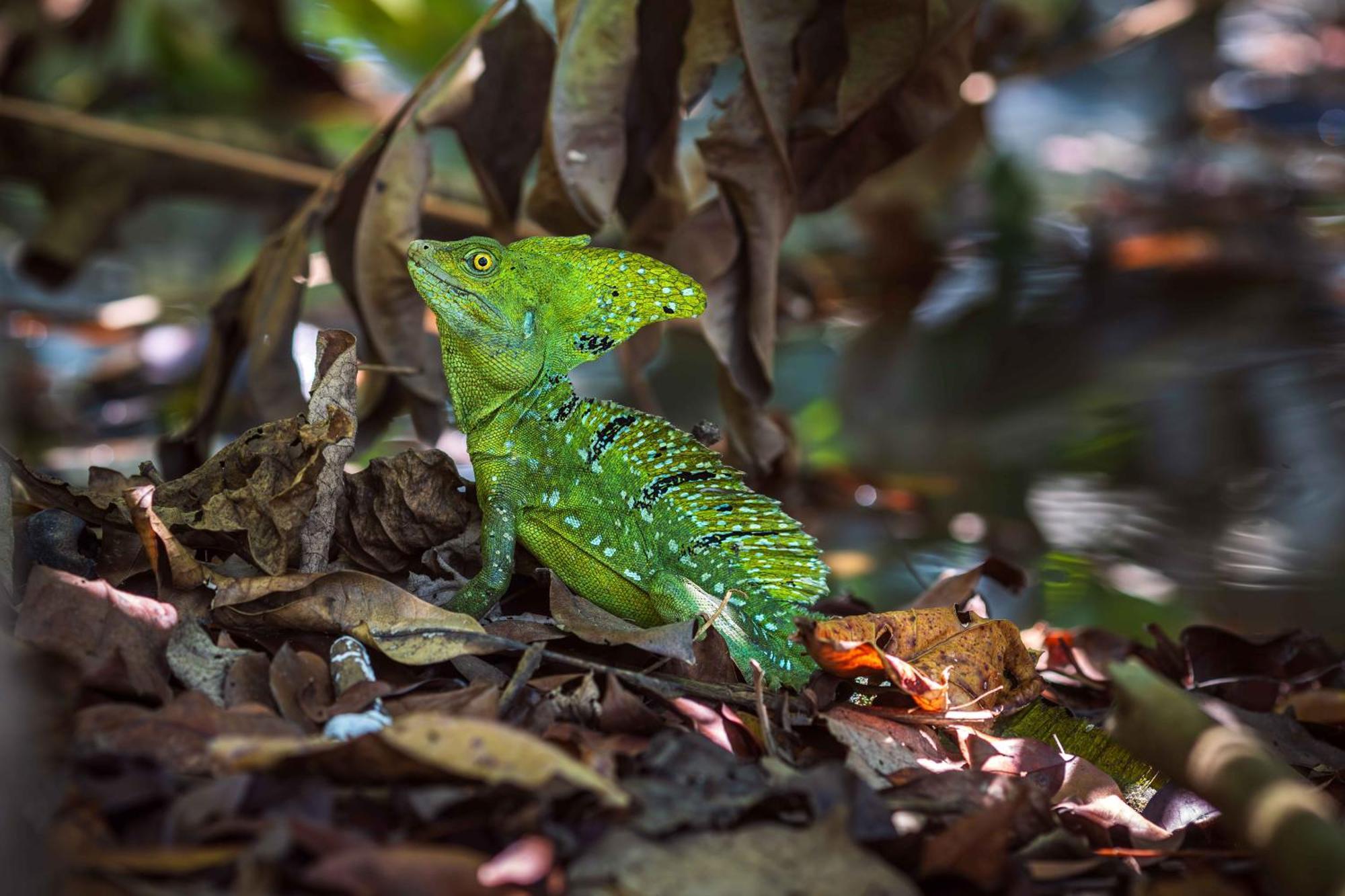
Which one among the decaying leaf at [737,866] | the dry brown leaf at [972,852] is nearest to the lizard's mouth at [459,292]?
the decaying leaf at [737,866]

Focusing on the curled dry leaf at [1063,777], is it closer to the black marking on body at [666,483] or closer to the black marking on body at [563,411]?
the black marking on body at [666,483]

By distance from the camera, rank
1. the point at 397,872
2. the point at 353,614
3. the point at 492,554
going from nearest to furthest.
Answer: the point at 397,872, the point at 353,614, the point at 492,554

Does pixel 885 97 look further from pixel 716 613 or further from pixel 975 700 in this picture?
pixel 975 700

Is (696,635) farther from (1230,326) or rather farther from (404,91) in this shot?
(404,91)

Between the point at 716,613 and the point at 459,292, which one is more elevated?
the point at 459,292

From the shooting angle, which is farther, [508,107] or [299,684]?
[508,107]

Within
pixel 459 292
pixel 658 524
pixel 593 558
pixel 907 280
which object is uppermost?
pixel 459 292

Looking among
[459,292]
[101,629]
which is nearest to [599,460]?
[459,292]

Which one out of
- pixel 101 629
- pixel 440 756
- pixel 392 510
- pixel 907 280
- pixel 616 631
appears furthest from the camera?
pixel 907 280
